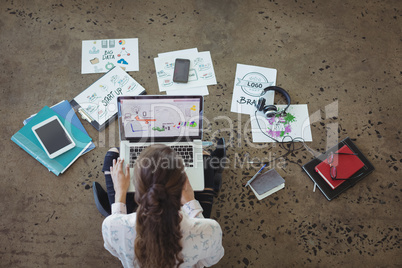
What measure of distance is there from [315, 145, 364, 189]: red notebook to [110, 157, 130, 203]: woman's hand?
3.18 feet

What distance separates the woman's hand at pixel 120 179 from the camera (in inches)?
49.1

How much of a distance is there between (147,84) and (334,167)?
1.13m

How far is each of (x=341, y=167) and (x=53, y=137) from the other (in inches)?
60.3

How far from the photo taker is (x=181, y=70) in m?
1.70

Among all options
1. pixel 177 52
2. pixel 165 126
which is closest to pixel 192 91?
pixel 177 52

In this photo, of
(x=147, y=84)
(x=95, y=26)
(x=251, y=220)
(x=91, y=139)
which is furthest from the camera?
(x=95, y=26)

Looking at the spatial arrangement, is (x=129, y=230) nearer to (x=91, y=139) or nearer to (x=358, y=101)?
(x=91, y=139)

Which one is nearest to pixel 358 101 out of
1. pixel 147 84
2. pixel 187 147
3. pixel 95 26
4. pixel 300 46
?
pixel 300 46

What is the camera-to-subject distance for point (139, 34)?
5.90 ft

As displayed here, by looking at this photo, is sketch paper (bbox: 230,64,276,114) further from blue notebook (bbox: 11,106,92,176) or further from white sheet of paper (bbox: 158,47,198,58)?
blue notebook (bbox: 11,106,92,176)

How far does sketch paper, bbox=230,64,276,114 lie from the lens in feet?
5.50

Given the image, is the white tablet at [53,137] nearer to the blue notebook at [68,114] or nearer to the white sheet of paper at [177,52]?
the blue notebook at [68,114]

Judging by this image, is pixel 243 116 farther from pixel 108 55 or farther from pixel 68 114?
pixel 68 114

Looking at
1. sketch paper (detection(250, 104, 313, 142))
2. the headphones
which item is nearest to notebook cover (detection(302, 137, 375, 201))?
sketch paper (detection(250, 104, 313, 142))
